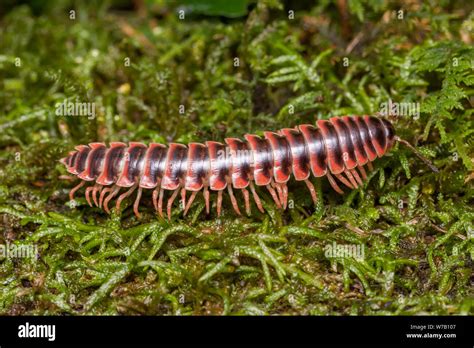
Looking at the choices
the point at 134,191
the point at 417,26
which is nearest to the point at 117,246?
the point at 134,191

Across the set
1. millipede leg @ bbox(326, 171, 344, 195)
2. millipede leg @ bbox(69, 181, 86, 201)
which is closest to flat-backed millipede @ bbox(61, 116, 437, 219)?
millipede leg @ bbox(326, 171, 344, 195)

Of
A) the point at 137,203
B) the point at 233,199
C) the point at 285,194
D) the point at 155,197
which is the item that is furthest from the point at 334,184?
the point at 137,203

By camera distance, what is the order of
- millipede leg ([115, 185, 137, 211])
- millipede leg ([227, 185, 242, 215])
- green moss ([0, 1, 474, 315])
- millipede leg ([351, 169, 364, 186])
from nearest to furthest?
green moss ([0, 1, 474, 315]) → millipede leg ([227, 185, 242, 215]) → millipede leg ([351, 169, 364, 186]) → millipede leg ([115, 185, 137, 211])

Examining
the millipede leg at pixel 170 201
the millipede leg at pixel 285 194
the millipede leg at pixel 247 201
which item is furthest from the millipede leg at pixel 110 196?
the millipede leg at pixel 285 194

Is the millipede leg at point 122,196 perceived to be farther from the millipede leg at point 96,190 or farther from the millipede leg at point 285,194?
the millipede leg at point 285,194

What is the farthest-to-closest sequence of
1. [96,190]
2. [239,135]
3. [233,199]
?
[239,135] < [96,190] < [233,199]

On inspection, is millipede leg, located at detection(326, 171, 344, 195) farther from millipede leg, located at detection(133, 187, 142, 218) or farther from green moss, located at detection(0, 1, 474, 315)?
millipede leg, located at detection(133, 187, 142, 218)

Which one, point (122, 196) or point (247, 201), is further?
point (122, 196)

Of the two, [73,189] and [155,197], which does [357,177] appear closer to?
[155,197]
